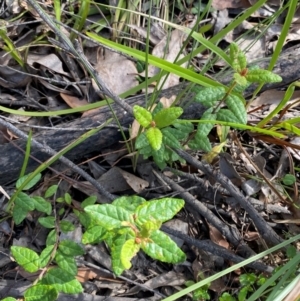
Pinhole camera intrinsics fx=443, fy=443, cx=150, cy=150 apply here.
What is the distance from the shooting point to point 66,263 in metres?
1.22

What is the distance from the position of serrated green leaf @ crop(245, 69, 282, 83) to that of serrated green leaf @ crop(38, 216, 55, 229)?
73 centimetres

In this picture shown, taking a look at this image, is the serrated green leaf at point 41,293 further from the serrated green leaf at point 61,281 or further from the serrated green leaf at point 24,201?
the serrated green leaf at point 24,201

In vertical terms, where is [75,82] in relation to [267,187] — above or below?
above

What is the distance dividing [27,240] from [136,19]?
0.92m

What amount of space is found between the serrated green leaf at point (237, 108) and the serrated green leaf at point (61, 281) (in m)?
0.62

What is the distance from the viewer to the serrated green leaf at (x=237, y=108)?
1.21 m

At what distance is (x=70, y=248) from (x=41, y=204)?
0.20m

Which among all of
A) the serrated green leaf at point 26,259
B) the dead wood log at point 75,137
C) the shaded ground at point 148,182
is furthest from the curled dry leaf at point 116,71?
the serrated green leaf at point 26,259

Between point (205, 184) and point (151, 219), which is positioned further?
point (205, 184)

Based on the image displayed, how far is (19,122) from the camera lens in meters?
1.47

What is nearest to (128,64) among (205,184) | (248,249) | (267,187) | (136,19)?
(136,19)

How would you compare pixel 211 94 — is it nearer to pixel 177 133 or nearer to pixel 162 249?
pixel 177 133

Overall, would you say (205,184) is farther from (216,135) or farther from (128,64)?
(128,64)

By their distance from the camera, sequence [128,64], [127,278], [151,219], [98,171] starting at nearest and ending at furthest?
[151,219] < [127,278] < [98,171] < [128,64]
